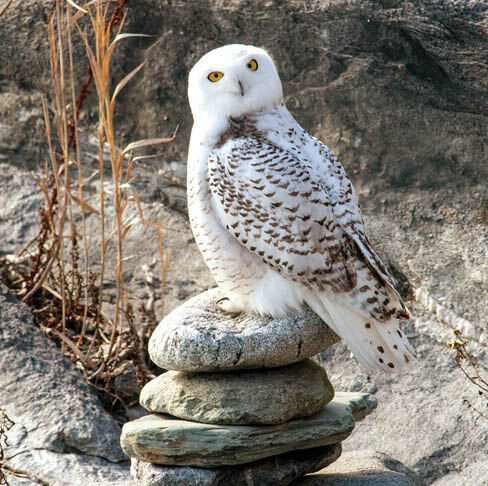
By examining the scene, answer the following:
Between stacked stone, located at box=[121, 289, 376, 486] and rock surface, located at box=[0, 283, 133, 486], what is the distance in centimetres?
60

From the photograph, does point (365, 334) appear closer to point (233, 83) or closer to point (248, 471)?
point (248, 471)

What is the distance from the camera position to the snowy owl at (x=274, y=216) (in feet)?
10.1

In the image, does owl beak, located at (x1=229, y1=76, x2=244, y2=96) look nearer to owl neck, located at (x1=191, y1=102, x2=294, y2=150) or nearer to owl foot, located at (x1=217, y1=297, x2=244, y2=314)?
owl neck, located at (x1=191, y1=102, x2=294, y2=150)

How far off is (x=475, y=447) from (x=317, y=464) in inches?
42.3

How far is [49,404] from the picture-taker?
4035 mm

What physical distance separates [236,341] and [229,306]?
10.7 inches

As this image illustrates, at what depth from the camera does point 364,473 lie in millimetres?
3438

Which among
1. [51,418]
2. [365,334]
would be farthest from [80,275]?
[365,334]

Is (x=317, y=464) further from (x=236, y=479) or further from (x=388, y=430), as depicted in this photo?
(x=388, y=430)

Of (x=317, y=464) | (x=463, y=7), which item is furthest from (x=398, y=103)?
(x=317, y=464)

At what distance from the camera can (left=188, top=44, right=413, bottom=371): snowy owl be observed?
3.07 m

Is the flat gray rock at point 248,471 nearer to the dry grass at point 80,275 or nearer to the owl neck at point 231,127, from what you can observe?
the dry grass at point 80,275

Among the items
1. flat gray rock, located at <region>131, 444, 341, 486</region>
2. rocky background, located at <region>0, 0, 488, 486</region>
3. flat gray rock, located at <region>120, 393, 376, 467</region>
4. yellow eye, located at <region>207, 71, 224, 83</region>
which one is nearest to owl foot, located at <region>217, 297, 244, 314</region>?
flat gray rock, located at <region>120, 393, 376, 467</region>

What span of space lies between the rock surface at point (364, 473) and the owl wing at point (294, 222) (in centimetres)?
71
